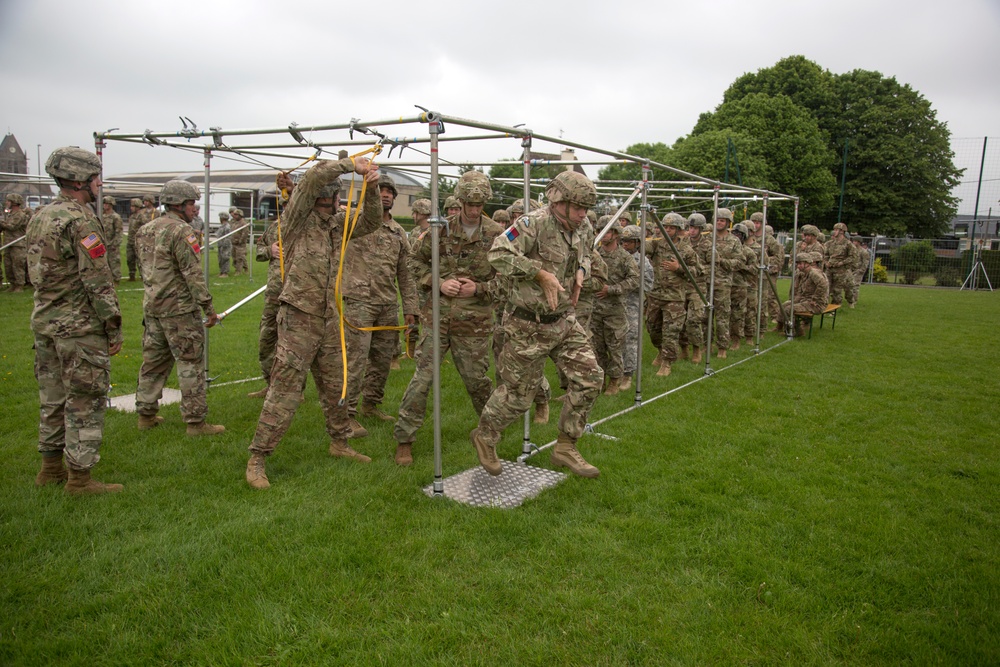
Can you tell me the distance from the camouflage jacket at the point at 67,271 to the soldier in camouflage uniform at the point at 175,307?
1.20m

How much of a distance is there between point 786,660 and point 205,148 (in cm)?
677

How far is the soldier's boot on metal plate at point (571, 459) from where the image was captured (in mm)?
5469

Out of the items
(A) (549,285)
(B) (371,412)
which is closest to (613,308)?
(B) (371,412)

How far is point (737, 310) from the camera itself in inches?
484

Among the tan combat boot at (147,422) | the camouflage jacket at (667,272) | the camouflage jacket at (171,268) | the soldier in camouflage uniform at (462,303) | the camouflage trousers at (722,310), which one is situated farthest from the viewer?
the camouflage trousers at (722,310)

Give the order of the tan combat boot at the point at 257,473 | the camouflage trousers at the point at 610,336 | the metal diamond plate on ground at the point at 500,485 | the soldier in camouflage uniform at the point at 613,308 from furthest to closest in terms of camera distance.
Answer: the camouflage trousers at the point at 610,336 → the soldier in camouflage uniform at the point at 613,308 → the tan combat boot at the point at 257,473 → the metal diamond plate on ground at the point at 500,485

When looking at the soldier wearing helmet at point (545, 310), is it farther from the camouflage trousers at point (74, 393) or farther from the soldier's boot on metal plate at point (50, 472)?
the soldier's boot on metal plate at point (50, 472)

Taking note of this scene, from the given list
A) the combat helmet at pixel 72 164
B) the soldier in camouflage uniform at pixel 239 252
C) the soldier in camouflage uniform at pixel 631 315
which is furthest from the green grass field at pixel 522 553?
the soldier in camouflage uniform at pixel 239 252

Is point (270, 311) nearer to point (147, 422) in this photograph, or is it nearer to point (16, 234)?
point (147, 422)

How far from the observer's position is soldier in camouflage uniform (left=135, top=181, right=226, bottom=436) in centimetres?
620

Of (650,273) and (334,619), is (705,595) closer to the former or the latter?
(334,619)

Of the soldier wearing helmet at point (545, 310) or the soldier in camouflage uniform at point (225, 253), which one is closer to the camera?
the soldier wearing helmet at point (545, 310)

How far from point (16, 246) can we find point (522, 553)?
1711 centimetres

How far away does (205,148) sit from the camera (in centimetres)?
704
